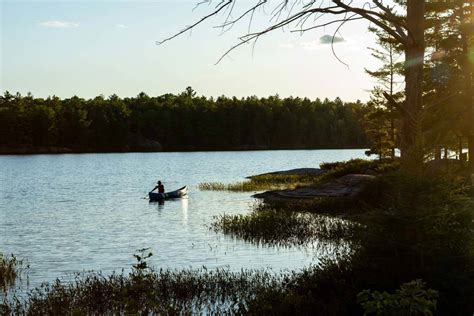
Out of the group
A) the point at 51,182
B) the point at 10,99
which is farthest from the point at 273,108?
the point at 51,182

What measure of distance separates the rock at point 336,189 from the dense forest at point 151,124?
348 feet

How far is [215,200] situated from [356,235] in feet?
118

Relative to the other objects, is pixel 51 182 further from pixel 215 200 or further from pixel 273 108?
pixel 273 108

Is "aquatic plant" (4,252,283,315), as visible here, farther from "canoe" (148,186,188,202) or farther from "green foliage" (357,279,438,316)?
"canoe" (148,186,188,202)

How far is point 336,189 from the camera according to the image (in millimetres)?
38750

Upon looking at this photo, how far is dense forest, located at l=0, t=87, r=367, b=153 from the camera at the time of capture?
5950 inches

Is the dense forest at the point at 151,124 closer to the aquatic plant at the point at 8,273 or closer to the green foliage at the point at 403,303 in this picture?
the aquatic plant at the point at 8,273

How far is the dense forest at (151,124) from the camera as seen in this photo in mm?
151125

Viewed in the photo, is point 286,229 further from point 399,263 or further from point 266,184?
point 266,184

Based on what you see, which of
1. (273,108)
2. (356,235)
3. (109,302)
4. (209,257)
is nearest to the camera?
(356,235)

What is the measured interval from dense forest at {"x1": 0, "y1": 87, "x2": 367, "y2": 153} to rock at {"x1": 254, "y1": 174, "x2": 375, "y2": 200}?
10610 centimetres

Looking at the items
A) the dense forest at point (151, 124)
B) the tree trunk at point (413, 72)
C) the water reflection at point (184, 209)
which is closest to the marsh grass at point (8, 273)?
the tree trunk at point (413, 72)

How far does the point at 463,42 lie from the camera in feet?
153

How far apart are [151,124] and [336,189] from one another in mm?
138901
